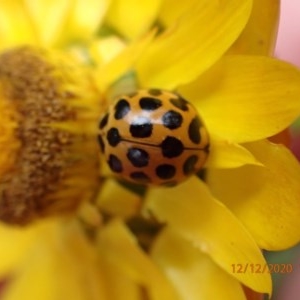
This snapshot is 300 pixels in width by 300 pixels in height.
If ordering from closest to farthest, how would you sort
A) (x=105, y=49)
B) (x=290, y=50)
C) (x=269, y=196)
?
(x=269, y=196), (x=105, y=49), (x=290, y=50)

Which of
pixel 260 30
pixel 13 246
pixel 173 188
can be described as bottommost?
pixel 13 246

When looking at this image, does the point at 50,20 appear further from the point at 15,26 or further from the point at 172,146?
the point at 172,146

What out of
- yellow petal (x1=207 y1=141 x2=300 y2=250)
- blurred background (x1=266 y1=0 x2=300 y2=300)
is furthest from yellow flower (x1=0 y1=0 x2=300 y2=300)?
blurred background (x1=266 y1=0 x2=300 y2=300)

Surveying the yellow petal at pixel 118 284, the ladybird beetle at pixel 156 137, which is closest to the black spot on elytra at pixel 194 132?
the ladybird beetle at pixel 156 137

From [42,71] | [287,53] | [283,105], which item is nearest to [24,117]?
[42,71]

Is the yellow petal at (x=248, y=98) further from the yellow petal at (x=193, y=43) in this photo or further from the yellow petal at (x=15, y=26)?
the yellow petal at (x=15, y=26)

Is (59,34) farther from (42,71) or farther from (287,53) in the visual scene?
(287,53)

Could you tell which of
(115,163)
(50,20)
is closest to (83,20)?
(50,20)
